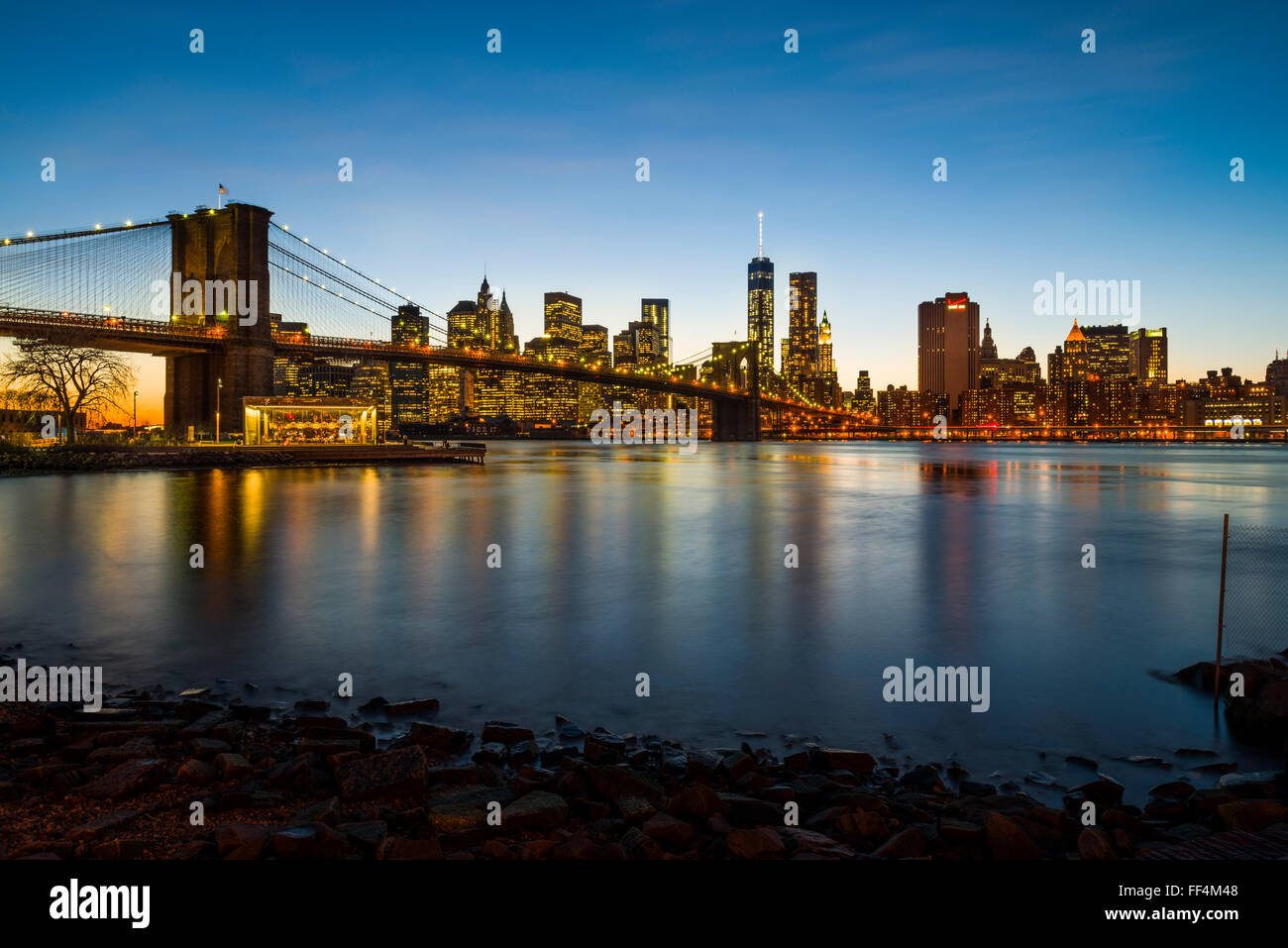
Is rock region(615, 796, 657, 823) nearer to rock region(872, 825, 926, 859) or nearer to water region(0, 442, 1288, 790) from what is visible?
rock region(872, 825, 926, 859)

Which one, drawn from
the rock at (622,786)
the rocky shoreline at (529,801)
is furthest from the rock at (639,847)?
the rock at (622,786)

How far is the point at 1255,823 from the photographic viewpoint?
17.0 ft

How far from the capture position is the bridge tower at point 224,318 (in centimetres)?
5781

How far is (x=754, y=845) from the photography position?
4.73 meters

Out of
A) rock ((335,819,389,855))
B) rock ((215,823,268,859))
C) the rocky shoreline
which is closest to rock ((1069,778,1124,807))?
the rocky shoreline

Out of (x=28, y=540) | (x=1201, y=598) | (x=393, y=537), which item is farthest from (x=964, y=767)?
(x=28, y=540)

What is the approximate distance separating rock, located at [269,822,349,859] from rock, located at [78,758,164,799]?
5.23ft

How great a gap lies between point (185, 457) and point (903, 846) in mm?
52499

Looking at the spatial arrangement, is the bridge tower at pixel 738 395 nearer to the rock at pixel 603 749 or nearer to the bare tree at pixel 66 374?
the bare tree at pixel 66 374

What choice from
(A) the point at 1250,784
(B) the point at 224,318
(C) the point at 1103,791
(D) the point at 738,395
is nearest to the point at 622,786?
(C) the point at 1103,791

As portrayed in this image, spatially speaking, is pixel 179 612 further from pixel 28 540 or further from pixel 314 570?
pixel 28 540

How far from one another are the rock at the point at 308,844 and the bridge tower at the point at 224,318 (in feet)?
198
